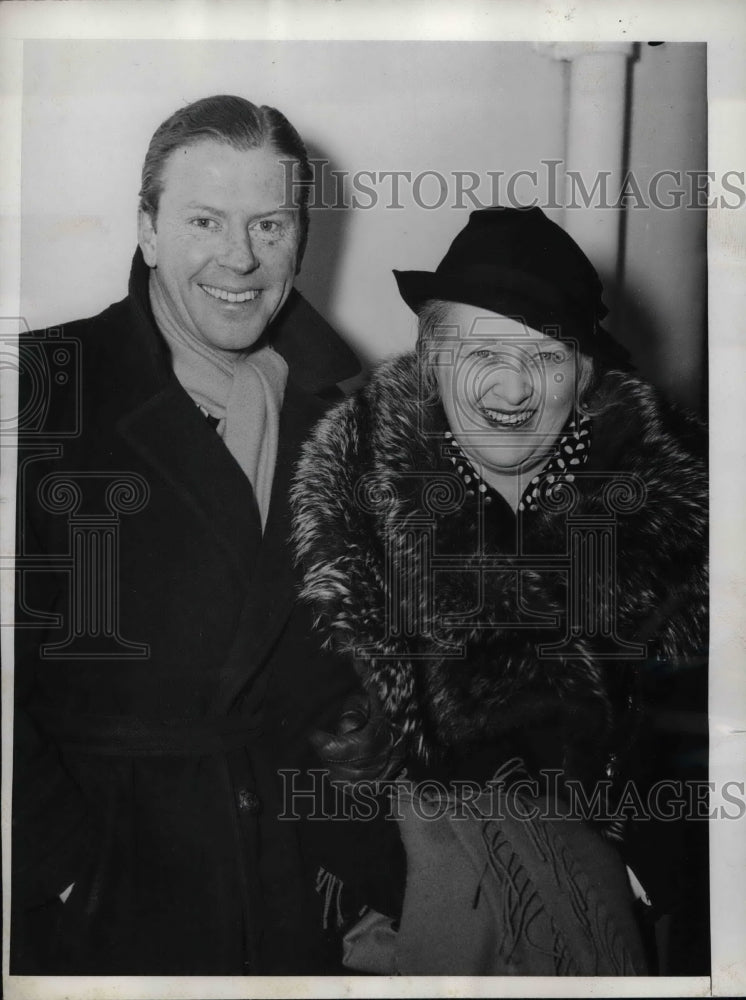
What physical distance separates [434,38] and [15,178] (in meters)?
0.55

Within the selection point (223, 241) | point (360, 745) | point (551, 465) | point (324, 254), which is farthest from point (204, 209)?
point (360, 745)

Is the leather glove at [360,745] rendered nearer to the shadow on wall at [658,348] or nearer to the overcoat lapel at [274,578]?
the overcoat lapel at [274,578]

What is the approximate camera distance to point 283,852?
1099 mm

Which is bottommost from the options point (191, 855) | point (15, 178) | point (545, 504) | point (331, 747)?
point (191, 855)

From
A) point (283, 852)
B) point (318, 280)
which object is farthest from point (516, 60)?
point (283, 852)

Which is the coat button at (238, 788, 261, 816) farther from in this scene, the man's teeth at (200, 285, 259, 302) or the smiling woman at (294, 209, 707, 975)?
the man's teeth at (200, 285, 259, 302)

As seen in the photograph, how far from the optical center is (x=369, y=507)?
1.10m

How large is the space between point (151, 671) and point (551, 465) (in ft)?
1.82

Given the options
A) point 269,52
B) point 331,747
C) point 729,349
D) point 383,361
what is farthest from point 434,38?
point 331,747

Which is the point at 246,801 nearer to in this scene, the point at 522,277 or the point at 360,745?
the point at 360,745

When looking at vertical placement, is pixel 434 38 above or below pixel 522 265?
above

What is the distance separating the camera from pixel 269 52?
1123 millimetres

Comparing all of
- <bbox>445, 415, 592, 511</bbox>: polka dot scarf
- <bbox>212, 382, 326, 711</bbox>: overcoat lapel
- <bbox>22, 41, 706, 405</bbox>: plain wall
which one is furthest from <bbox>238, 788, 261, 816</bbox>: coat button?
<bbox>22, 41, 706, 405</bbox>: plain wall

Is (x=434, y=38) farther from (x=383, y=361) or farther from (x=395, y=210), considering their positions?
(x=383, y=361)
